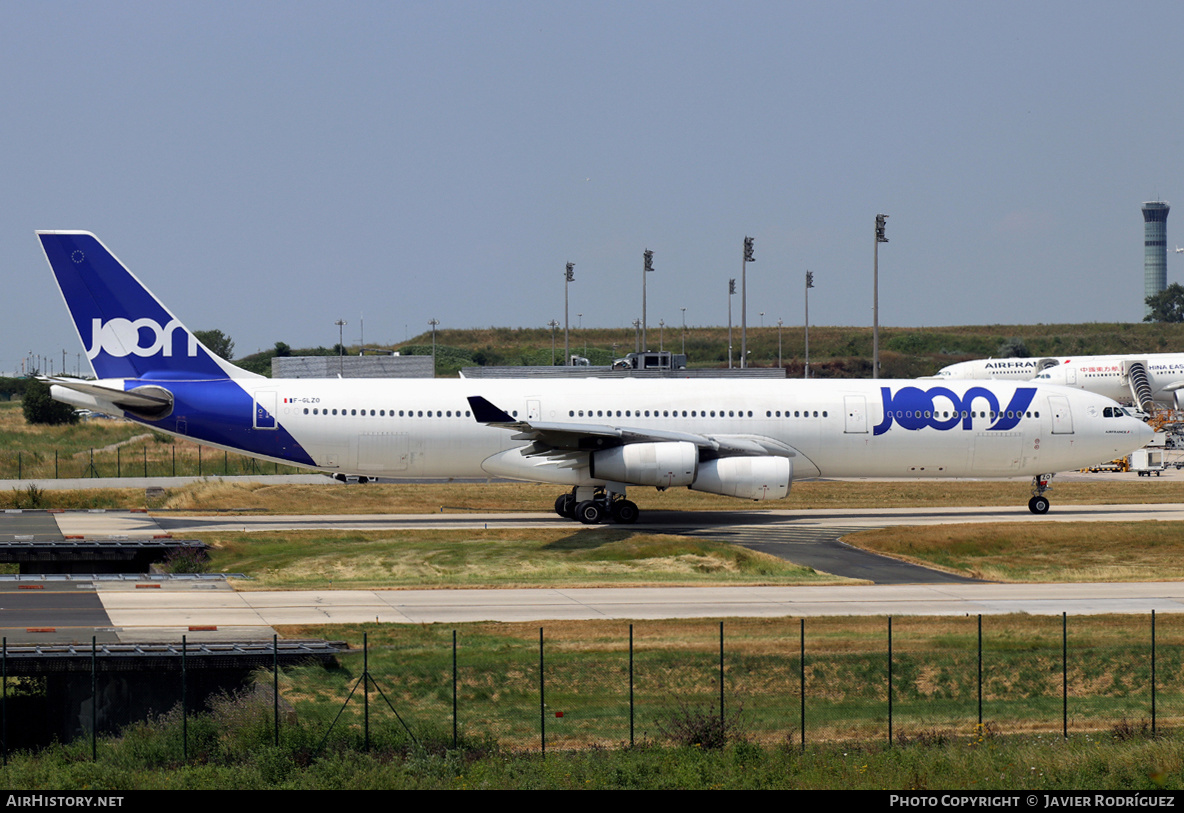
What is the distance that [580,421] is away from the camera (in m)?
42.0

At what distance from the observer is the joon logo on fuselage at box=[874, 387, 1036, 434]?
42.3 meters

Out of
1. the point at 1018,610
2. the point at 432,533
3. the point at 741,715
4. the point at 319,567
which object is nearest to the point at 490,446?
the point at 432,533

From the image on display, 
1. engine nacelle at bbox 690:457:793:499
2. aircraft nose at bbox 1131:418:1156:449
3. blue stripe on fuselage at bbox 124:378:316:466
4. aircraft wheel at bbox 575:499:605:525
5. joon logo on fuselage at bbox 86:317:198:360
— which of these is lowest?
aircraft wheel at bbox 575:499:605:525

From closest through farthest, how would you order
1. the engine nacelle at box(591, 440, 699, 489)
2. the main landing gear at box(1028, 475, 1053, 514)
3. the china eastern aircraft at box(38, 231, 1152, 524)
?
the engine nacelle at box(591, 440, 699, 489), the china eastern aircraft at box(38, 231, 1152, 524), the main landing gear at box(1028, 475, 1053, 514)

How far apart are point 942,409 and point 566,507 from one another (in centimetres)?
1378

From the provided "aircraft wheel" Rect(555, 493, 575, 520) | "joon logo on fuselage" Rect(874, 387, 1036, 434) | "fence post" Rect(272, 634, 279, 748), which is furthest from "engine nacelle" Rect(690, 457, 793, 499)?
"fence post" Rect(272, 634, 279, 748)

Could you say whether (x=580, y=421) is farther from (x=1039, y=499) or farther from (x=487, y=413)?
(x=1039, y=499)

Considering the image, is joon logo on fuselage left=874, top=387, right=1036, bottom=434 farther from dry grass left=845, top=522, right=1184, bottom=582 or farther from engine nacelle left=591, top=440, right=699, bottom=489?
engine nacelle left=591, top=440, right=699, bottom=489

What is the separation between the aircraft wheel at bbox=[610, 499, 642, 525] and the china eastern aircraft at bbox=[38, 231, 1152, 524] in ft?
0.19

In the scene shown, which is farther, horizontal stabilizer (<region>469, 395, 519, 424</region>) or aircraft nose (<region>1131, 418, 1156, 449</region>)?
aircraft nose (<region>1131, 418, 1156, 449</region>)

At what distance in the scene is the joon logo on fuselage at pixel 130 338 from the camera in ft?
135

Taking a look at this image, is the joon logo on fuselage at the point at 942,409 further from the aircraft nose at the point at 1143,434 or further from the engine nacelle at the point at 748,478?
the engine nacelle at the point at 748,478

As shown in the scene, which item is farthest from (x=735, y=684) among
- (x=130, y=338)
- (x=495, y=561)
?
(x=130, y=338)

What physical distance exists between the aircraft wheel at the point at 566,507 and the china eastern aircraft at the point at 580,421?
0.07 metres
